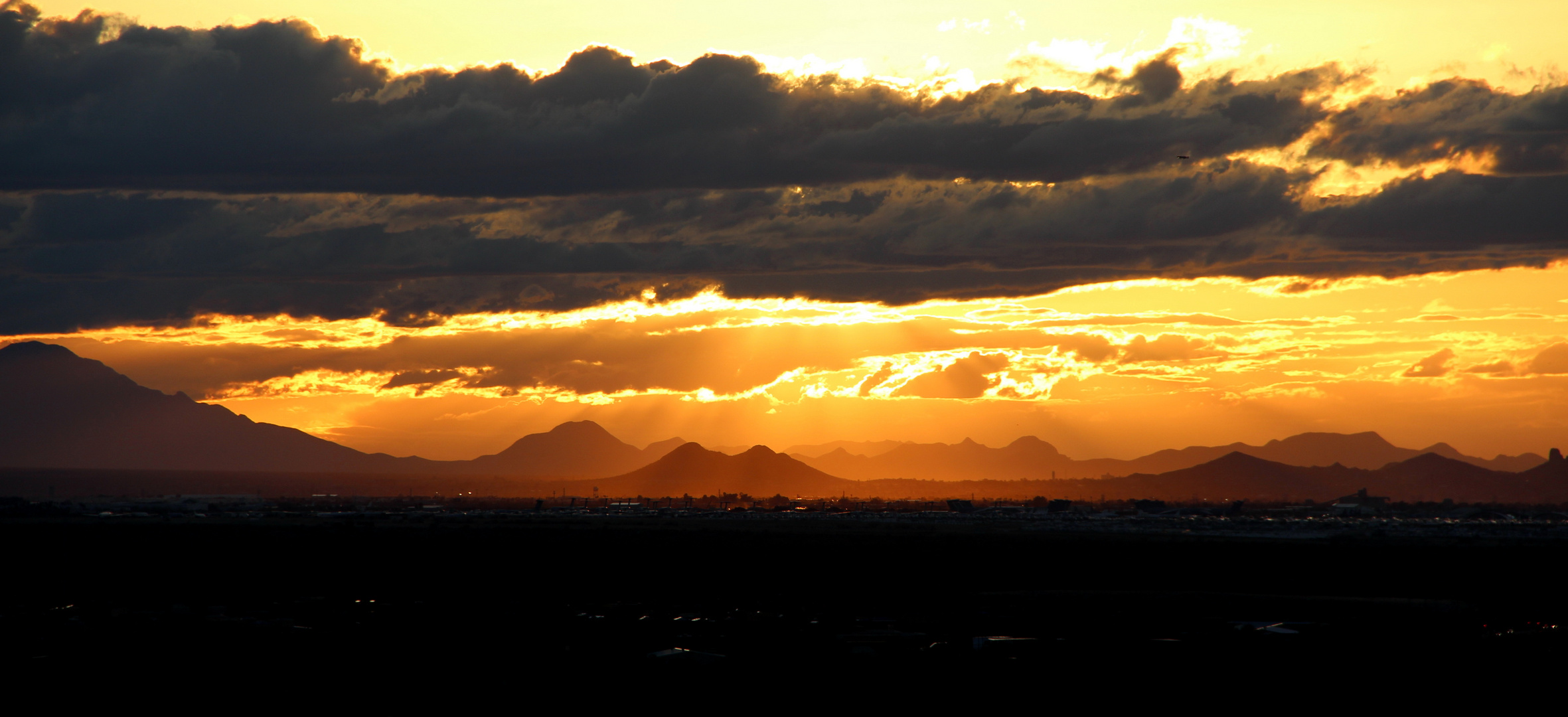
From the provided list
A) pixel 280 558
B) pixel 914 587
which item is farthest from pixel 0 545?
pixel 914 587

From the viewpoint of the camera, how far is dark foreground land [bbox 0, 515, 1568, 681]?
41938mm

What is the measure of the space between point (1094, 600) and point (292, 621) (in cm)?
3694

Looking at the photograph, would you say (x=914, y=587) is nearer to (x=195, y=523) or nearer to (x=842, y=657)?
(x=842, y=657)

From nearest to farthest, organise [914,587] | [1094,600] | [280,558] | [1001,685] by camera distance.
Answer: [1001,685] < [1094,600] < [914,587] < [280,558]

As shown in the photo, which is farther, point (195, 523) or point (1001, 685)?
point (195, 523)

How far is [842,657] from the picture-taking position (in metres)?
42.2

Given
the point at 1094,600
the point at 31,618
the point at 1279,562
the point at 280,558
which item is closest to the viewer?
the point at 31,618

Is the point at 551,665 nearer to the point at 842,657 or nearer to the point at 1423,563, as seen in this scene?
the point at 842,657

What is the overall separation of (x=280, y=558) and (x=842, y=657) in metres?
57.8

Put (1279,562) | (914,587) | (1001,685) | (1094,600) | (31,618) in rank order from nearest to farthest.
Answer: (1001,685) → (31,618) → (1094,600) → (914,587) → (1279,562)

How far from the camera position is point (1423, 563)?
101625mm

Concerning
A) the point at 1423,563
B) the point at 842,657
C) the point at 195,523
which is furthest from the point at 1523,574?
the point at 195,523

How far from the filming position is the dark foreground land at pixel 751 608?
4194 centimetres

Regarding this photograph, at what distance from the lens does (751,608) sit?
56.8m
